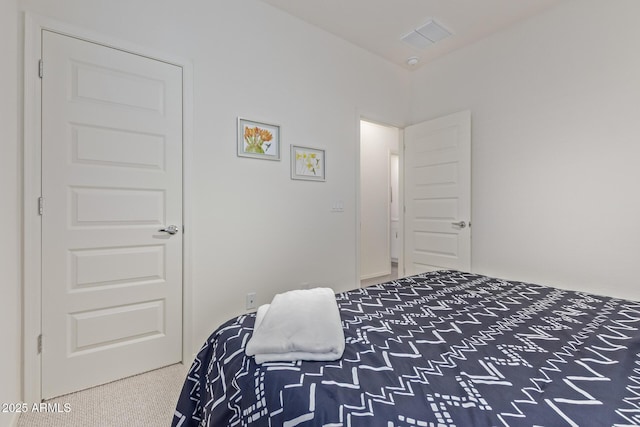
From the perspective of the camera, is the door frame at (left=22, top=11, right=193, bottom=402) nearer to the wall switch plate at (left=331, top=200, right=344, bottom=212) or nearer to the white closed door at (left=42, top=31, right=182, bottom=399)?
the white closed door at (left=42, top=31, right=182, bottom=399)

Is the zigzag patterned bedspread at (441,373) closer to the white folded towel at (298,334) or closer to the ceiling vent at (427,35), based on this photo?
the white folded towel at (298,334)

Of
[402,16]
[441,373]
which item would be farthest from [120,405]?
[402,16]

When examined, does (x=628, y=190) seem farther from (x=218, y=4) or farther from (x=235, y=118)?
(x=218, y=4)

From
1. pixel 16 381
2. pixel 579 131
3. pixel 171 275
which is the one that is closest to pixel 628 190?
pixel 579 131

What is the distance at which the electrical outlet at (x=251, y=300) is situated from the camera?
2.47 meters

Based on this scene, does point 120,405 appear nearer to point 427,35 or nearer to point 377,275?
point 377,275

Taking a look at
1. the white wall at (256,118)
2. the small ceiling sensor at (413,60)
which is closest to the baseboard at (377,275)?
the white wall at (256,118)

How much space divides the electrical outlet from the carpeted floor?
67 centimetres

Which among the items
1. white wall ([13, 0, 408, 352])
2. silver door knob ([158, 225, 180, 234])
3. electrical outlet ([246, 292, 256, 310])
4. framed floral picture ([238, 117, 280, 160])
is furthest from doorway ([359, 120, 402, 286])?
silver door knob ([158, 225, 180, 234])

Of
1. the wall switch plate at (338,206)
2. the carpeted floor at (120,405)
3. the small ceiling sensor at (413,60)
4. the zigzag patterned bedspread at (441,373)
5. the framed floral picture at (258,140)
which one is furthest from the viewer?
the small ceiling sensor at (413,60)

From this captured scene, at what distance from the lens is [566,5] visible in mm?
2500

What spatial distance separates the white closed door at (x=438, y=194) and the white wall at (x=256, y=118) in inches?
32.4

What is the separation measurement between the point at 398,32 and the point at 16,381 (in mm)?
3766

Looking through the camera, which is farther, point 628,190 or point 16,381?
point 628,190
